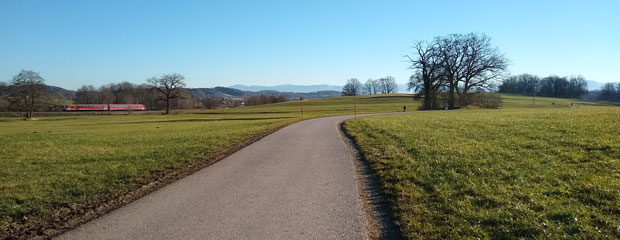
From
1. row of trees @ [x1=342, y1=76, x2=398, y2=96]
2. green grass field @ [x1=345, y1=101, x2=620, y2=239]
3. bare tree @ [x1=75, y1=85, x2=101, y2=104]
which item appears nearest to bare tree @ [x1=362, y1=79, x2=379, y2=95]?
row of trees @ [x1=342, y1=76, x2=398, y2=96]

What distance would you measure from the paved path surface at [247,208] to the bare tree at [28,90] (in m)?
75.3

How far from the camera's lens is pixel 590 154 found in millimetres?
7766

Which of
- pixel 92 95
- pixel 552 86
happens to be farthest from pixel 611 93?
pixel 92 95

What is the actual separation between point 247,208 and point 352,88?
158508 mm

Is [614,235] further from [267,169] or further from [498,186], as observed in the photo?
[267,169]

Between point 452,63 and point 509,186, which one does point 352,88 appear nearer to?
point 452,63

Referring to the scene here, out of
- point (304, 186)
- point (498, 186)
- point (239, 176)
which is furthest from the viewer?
point (239, 176)

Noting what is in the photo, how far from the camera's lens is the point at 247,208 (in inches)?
230

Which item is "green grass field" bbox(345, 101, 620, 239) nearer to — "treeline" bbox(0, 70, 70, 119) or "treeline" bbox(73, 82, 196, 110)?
"treeline" bbox(0, 70, 70, 119)

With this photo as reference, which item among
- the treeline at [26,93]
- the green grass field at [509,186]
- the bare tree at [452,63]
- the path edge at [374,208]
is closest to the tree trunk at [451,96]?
the bare tree at [452,63]

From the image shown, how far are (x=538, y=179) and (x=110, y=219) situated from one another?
7.41 m

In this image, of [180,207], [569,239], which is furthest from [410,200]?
[180,207]

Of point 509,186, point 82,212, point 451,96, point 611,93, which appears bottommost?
point 82,212

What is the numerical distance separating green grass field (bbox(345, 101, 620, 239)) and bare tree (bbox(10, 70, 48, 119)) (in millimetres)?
77628
